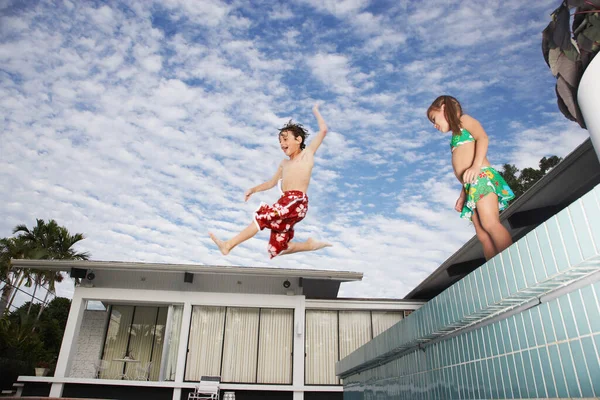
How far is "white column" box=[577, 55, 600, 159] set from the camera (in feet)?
6.54

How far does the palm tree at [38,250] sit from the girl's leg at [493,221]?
79.6 feet

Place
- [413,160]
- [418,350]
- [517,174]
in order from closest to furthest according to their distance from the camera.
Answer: [418,350]
[413,160]
[517,174]

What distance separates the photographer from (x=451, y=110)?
3.29 metres

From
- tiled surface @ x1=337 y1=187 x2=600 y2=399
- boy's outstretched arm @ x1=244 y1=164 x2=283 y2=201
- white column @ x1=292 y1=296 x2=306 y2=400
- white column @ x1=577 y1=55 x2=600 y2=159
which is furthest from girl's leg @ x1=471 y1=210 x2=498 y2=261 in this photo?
white column @ x1=292 y1=296 x2=306 y2=400

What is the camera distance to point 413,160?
30.6 feet

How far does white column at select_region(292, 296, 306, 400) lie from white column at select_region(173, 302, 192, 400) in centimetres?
280

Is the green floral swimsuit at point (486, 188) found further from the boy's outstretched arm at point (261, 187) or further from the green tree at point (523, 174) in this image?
the green tree at point (523, 174)

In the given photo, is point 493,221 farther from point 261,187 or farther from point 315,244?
point 261,187

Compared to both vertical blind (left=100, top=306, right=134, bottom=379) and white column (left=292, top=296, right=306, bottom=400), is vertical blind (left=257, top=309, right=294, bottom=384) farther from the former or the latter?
vertical blind (left=100, top=306, right=134, bottom=379)

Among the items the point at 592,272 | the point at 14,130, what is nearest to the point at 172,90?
the point at 592,272

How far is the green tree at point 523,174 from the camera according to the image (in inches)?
847

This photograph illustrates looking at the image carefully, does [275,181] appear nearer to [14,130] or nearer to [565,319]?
[565,319]

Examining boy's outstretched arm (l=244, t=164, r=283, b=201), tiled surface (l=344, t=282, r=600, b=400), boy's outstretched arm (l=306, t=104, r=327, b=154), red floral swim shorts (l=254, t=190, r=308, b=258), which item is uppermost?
boy's outstretched arm (l=306, t=104, r=327, b=154)

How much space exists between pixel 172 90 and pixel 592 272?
7.09 meters
